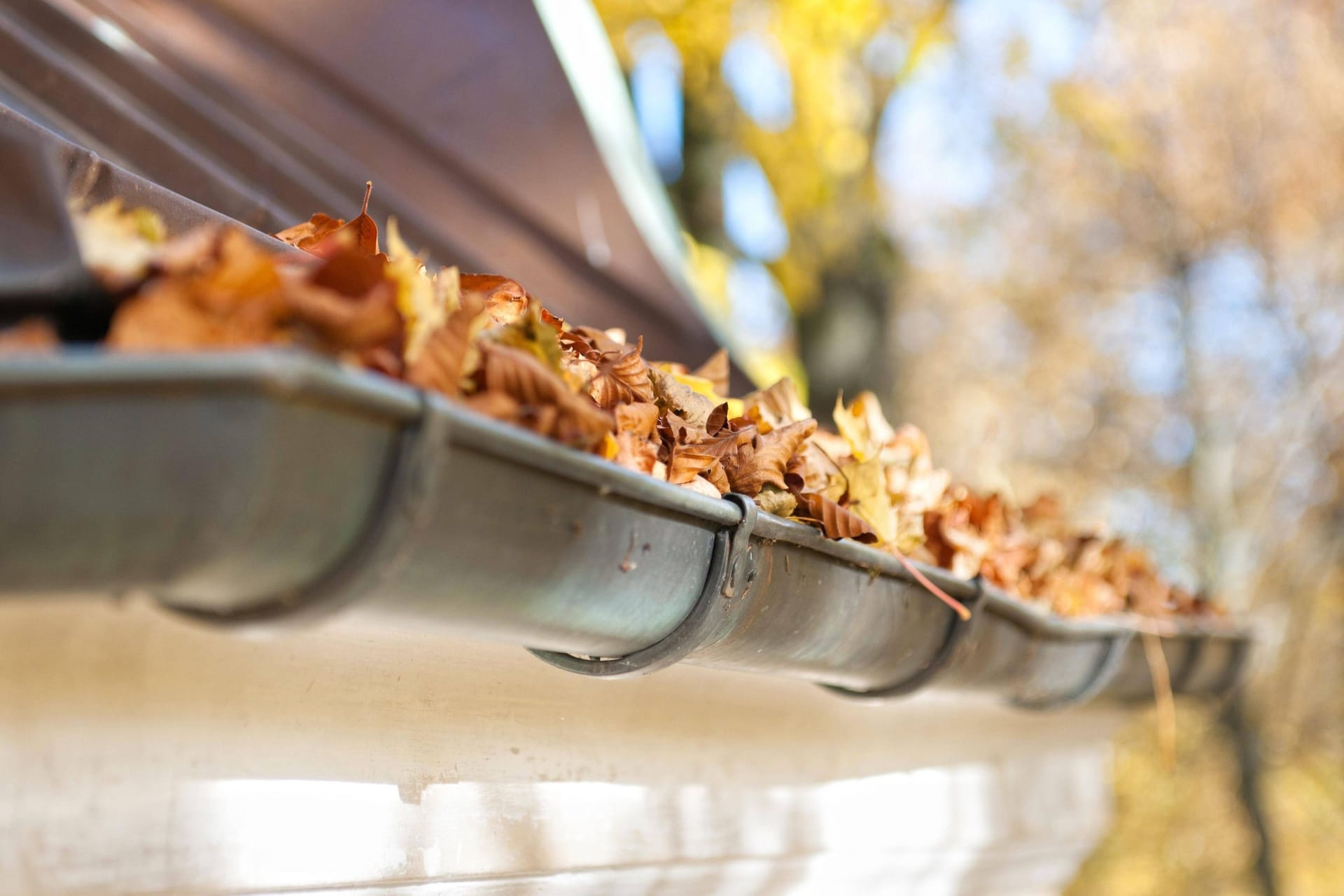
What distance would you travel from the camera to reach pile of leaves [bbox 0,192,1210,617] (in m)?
0.66

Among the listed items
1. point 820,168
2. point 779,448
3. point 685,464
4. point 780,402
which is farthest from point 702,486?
point 820,168

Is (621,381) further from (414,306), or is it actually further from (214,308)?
(214,308)

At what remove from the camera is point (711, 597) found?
3.27 ft

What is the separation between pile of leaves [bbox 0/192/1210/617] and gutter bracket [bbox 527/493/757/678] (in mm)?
42

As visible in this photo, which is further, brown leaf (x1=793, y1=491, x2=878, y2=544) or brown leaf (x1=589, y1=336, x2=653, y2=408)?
brown leaf (x1=793, y1=491, x2=878, y2=544)

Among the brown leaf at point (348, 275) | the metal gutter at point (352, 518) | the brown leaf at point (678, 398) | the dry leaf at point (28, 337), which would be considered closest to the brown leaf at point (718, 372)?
the brown leaf at point (678, 398)

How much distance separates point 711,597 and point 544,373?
0.27 meters

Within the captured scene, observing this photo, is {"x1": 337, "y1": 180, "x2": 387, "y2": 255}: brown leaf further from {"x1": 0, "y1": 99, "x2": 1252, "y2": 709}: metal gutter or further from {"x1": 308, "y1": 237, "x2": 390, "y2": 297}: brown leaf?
A: {"x1": 308, "y1": 237, "x2": 390, "y2": 297}: brown leaf

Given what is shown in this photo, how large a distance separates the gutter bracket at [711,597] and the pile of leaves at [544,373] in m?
0.04

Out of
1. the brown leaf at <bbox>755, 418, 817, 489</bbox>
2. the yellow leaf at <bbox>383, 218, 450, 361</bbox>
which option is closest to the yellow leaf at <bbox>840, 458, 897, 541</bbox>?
the brown leaf at <bbox>755, 418, 817, 489</bbox>

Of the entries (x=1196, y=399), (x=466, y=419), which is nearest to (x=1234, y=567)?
(x=1196, y=399)

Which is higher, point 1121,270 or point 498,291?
point 1121,270

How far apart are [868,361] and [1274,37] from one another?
4.45 meters

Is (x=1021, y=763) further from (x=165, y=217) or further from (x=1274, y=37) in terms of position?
(x=1274, y=37)
